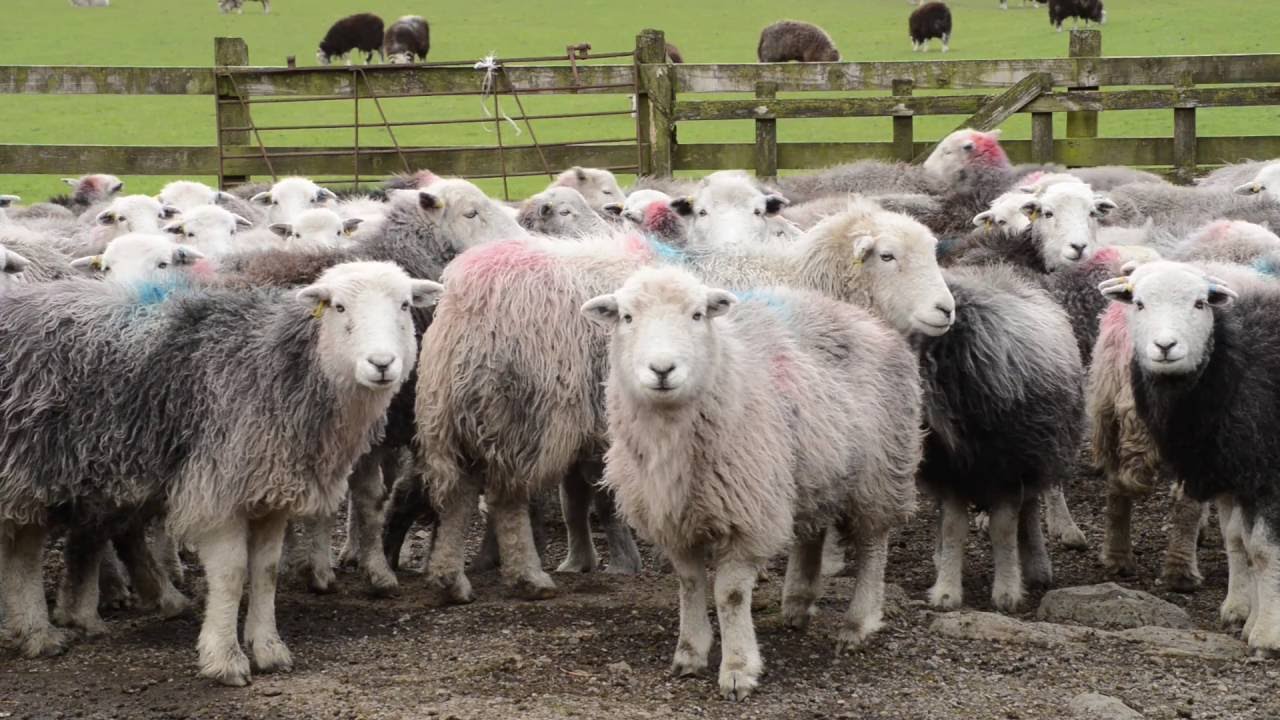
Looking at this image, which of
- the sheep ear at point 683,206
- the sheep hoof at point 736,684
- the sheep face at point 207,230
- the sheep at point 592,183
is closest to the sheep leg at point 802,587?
the sheep hoof at point 736,684

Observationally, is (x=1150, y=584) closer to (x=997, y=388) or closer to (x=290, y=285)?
(x=997, y=388)

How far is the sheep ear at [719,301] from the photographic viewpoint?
5.57 m

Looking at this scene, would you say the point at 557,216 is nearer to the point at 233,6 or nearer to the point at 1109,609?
the point at 1109,609

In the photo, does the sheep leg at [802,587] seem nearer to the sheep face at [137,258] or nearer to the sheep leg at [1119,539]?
the sheep leg at [1119,539]

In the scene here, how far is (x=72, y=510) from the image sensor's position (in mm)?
5988

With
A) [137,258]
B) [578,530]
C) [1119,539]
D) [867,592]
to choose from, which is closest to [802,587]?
[867,592]

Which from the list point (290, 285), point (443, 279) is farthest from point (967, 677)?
point (290, 285)

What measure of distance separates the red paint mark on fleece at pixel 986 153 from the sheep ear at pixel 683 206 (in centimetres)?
342

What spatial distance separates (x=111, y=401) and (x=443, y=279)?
1.64 meters

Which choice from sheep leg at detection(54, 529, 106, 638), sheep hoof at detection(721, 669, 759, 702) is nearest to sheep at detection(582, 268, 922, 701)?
sheep hoof at detection(721, 669, 759, 702)

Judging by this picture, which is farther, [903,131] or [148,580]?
[903,131]

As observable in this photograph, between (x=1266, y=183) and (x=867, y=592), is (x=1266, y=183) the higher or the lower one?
the higher one

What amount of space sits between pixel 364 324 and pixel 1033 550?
11.4ft

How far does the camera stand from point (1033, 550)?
743 cm
